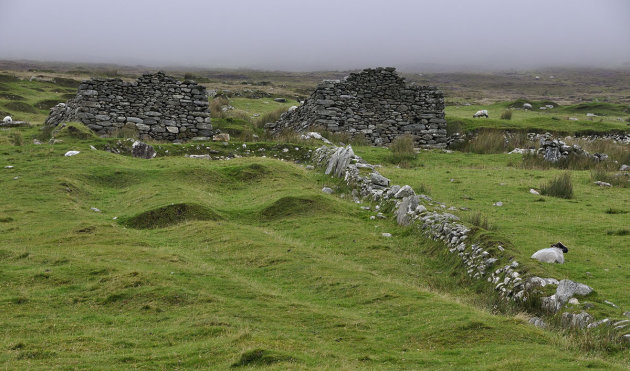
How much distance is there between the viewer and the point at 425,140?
3853 cm

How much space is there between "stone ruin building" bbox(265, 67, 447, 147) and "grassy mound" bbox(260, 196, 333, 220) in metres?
19.4

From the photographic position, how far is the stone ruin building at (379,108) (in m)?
38.0

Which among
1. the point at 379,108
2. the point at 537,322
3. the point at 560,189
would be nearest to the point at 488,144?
the point at 379,108

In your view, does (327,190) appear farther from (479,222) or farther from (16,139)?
(16,139)

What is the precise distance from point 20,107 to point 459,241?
40.0m

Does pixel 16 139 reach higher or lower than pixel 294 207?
higher

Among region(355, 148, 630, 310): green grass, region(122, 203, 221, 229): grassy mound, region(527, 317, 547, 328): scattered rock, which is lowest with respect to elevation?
region(122, 203, 221, 229): grassy mound

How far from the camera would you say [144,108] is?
111 feet

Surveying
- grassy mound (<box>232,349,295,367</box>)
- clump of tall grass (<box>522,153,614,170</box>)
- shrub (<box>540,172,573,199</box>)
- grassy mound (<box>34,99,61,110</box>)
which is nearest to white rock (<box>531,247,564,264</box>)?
grassy mound (<box>232,349,295,367</box>)

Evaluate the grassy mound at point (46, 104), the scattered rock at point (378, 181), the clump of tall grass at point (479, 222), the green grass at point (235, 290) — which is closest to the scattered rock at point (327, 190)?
the green grass at point (235, 290)

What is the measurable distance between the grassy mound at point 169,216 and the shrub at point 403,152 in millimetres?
13909

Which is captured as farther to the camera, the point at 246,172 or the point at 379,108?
the point at 379,108

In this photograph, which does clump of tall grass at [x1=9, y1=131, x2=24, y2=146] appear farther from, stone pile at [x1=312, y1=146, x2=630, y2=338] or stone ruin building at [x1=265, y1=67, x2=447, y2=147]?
stone ruin building at [x1=265, y1=67, x2=447, y2=147]

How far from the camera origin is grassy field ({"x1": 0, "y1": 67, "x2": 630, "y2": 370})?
330 inches
